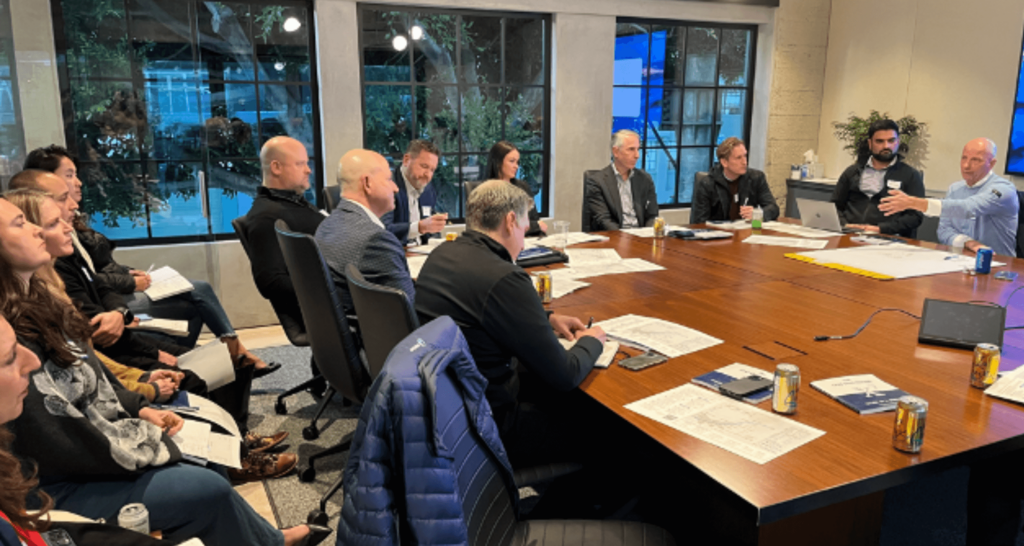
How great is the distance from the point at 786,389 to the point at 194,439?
164 centimetres

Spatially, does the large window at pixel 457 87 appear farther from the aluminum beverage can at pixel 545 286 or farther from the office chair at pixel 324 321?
the aluminum beverage can at pixel 545 286

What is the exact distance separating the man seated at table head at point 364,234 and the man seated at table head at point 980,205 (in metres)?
2.72

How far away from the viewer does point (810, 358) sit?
2092 mm

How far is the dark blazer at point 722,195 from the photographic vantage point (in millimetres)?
4984

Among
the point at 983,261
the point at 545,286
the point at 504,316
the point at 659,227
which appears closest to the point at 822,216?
the point at 659,227

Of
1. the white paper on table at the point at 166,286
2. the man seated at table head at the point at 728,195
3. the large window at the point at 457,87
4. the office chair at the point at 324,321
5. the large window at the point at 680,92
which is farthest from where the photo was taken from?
the large window at the point at 680,92

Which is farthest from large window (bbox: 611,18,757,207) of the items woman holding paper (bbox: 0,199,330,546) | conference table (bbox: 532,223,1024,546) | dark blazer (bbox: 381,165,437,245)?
woman holding paper (bbox: 0,199,330,546)

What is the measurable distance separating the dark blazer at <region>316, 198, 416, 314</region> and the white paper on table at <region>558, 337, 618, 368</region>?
0.58 m

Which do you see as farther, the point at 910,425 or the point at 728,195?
the point at 728,195

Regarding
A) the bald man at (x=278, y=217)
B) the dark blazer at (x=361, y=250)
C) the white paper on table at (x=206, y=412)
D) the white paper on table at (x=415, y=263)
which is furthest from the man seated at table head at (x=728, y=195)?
the white paper on table at (x=206, y=412)

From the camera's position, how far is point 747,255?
12.0 ft

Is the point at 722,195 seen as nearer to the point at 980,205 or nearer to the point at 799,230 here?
the point at 799,230

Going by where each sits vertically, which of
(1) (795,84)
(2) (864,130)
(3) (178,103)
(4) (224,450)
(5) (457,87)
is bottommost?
(4) (224,450)

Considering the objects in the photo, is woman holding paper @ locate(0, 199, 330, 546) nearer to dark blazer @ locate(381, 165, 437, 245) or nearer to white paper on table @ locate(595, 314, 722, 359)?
white paper on table @ locate(595, 314, 722, 359)
